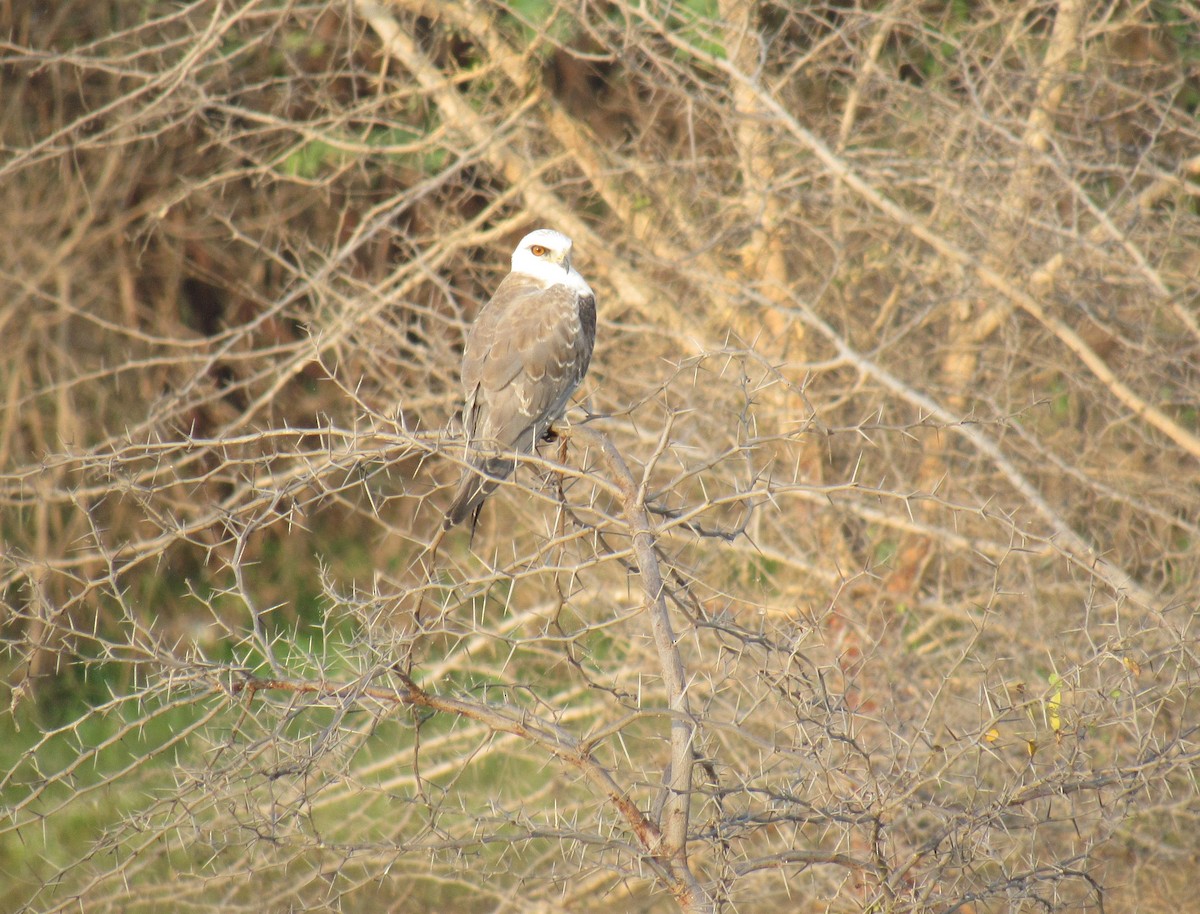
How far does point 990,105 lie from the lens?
5.40 meters

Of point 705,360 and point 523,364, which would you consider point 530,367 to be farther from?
point 705,360

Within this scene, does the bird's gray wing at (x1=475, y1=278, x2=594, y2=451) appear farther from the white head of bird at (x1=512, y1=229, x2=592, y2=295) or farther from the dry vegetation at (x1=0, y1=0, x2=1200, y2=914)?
the dry vegetation at (x1=0, y1=0, x2=1200, y2=914)

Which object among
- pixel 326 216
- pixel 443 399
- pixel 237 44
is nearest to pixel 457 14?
pixel 237 44

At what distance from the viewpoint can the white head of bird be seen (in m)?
4.27

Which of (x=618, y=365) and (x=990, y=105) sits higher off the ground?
(x=990, y=105)

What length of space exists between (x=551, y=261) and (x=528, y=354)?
0.58 meters

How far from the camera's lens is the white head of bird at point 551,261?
4.27 m

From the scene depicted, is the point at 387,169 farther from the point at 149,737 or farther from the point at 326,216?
the point at 149,737

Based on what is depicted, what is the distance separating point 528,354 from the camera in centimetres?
387

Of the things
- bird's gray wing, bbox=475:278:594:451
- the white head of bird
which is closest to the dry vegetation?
bird's gray wing, bbox=475:278:594:451

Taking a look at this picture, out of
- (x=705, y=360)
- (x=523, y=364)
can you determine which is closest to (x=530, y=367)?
(x=523, y=364)

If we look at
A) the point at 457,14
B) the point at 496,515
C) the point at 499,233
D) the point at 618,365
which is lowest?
the point at 496,515

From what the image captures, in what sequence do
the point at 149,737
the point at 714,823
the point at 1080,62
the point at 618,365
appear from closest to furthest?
the point at 714,823, the point at 1080,62, the point at 618,365, the point at 149,737

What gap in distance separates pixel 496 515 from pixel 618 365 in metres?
1.11
